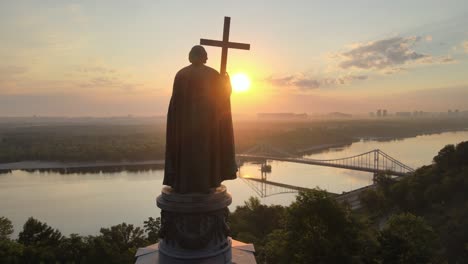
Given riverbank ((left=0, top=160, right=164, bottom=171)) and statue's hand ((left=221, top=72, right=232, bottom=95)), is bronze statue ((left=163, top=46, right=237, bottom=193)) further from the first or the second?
riverbank ((left=0, top=160, right=164, bottom=171))

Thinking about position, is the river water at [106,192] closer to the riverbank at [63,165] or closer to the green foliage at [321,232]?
the riverbank at [63,165]

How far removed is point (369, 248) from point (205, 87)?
8.76 meters

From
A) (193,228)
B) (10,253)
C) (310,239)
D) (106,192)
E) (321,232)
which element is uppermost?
(193,228)

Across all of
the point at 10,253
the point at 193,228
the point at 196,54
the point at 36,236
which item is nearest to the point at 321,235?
the point at 193,228

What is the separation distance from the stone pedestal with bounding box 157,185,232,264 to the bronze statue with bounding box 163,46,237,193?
7.1 inches

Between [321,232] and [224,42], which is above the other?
[224,42]

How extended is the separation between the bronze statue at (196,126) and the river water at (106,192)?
20186 millimetres

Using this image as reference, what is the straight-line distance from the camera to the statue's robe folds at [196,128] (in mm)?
3924

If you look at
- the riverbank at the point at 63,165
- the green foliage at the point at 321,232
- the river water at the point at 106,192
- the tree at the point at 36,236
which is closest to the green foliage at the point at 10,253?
the tree at the point at 36,236

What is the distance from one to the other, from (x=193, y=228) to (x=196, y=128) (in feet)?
3.39

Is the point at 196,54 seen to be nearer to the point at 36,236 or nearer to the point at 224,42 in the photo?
the point at 224,42

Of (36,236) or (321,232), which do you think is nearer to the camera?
(321,232)

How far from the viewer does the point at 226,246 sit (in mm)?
3932

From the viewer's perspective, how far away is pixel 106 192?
35406 mm
